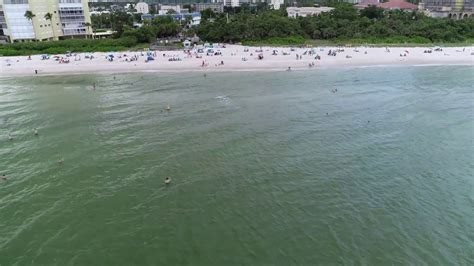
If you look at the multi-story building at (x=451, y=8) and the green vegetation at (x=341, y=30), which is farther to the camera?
the multi-story building at (x=451, y=8)

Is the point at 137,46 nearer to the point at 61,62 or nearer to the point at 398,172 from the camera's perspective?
the point at 61,62

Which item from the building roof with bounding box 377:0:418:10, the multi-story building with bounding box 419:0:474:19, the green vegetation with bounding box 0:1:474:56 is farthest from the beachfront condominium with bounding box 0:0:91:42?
the multi-story building with bounding box 419:0:474:19

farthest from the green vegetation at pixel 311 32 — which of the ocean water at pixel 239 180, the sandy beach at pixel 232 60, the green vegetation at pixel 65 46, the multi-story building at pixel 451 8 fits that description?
the ocean water at pixel 239 180

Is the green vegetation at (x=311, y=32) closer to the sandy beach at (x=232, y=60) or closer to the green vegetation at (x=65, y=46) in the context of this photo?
the green vegetation at (x=65, y=46)

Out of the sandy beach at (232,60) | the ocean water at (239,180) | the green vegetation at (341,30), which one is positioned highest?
the green vegetation at (341,30)

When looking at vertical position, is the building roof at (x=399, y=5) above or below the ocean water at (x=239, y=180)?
above

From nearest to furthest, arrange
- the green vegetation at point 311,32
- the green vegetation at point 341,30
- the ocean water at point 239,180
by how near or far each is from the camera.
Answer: the ocean water at point 239,180 < the green vegetation at point 311,32 < the green vegetation at point 341,30

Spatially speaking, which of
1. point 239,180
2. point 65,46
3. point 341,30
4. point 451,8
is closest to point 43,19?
point 65,46
